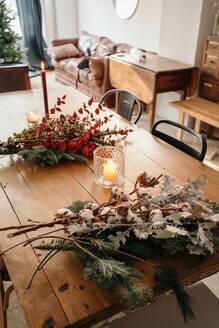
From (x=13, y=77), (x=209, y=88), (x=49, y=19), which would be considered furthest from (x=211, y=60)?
(x=49, y=19)

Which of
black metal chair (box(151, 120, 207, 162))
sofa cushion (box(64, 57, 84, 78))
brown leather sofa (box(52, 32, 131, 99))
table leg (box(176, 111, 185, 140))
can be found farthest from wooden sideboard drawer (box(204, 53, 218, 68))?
sofa cushion (box(64, 57, 84, 78))

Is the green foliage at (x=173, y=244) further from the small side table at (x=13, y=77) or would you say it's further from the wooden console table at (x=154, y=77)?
the small side table at (x=13, y=77)

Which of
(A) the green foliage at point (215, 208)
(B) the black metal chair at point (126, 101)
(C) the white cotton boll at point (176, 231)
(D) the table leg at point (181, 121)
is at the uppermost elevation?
(C) the white cotton boll at point (176, 231)

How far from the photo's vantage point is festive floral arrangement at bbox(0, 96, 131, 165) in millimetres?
1322

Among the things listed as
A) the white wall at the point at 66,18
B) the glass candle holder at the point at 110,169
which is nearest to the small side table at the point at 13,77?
the glass candle holder at the point at 110,169

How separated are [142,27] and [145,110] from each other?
1186 millimetres

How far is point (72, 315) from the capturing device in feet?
2.31

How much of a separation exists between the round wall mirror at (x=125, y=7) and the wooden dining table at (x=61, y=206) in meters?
3.31

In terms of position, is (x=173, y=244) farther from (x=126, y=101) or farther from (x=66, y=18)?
(x=66, y=18)

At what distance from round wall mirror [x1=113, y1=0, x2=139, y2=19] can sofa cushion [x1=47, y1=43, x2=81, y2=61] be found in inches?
41.5

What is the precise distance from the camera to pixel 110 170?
1169 mm

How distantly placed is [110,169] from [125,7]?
4316 mm

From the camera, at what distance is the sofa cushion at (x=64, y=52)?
5.50 metres

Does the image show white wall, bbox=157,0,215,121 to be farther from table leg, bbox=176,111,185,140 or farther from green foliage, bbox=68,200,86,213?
green foliage, bbox=68,200,86,213
